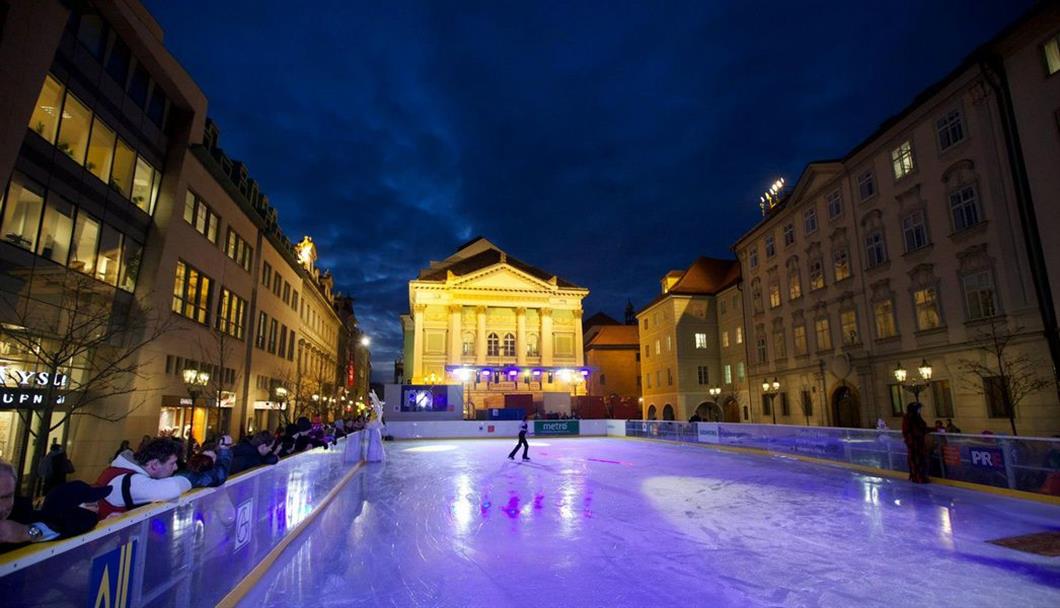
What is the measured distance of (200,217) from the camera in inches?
952

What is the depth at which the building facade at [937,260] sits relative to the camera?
18.6 metres

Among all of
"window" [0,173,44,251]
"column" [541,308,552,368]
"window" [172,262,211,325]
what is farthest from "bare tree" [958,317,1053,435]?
"column" [541,308,552,368]

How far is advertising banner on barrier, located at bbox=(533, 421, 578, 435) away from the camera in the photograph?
39.0m

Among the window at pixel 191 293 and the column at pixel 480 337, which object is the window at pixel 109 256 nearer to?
the window at pixel 191 293

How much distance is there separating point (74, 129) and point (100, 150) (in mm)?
1335

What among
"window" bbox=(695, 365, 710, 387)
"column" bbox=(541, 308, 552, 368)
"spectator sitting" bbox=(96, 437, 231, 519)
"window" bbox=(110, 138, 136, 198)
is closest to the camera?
"spectator sitting" bbox=(96, 437, 231, 519)

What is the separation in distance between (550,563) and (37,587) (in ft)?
19.2

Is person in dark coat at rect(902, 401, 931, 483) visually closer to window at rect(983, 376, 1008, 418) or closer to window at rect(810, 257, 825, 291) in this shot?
window at rect(983, 376, 1008, 418)

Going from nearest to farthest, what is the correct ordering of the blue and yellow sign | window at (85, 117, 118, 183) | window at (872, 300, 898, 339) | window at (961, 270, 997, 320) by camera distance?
the blue and yellow sign → window at (85, 117, 118, 183) → window at (961, 270, 997, 320) → window at (872, 300, 898, 339)

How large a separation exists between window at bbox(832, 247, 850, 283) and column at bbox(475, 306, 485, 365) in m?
38.4

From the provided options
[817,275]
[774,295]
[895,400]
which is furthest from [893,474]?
[774,295]

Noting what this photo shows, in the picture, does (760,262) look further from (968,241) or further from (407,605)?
(407,605)

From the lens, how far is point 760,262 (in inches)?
1528

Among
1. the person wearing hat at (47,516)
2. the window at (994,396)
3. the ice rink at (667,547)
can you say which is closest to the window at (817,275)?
the window at (994,396)
